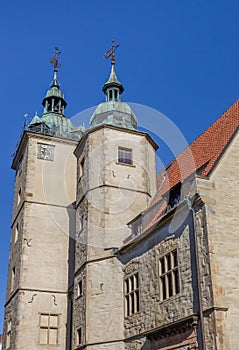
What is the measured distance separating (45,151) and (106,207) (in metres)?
8.54

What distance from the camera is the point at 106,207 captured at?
2236 centimetres

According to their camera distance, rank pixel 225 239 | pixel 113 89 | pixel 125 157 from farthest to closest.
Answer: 1. pixel 113 89
2. pixel 125 157
3. pixel 225 239

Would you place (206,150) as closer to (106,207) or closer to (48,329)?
(106,207)

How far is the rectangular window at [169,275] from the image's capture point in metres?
16.3

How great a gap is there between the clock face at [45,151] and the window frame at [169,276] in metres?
13.7

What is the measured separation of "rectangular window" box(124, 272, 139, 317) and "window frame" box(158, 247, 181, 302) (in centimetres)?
206

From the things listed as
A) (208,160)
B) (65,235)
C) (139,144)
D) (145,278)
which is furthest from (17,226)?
(208,160)

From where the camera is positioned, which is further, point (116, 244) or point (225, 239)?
point (116, 244)

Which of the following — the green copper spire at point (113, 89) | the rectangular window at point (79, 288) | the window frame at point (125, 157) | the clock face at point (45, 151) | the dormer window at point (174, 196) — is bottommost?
the rectangular window at point (79, 288)

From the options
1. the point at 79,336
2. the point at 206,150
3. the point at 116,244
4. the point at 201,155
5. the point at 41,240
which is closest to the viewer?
the point at 206,150

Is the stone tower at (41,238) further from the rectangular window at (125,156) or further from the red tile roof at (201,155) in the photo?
the red tile roof at (201,155)

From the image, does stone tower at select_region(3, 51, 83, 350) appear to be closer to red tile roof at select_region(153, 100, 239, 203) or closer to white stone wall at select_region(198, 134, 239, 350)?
red tile roof at select_region(153, 100, 239, 203)

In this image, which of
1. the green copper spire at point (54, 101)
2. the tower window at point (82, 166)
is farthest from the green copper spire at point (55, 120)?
the tower window at point (82, 166)

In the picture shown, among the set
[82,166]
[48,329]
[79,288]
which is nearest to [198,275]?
[79,288]
